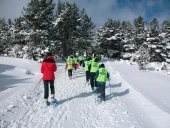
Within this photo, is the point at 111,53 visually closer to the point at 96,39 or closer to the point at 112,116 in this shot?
the point at 96,39

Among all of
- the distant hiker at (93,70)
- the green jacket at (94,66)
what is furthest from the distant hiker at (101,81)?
the green jacket at (94,66)

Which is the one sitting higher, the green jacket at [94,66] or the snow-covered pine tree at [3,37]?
the snow-covered pine tree at [3,37]

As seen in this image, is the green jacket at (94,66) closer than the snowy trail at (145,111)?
No

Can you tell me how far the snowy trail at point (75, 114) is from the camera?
884 centimetres

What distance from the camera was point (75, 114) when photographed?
400 inches

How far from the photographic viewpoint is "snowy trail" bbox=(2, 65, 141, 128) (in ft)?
Answer: 29.0

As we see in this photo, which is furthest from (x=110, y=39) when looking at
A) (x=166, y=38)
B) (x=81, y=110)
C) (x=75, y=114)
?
(x=75, y=114)

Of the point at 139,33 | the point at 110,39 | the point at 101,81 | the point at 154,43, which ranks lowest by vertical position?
the point at 101,81

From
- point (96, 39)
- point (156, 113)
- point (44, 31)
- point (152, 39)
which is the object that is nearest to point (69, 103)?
point (156, 113)

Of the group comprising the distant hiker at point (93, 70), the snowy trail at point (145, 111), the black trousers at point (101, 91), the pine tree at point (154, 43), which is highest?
the pine tree at point (154, 43)

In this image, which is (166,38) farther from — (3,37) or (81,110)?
(81,110)

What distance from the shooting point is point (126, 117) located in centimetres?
1000

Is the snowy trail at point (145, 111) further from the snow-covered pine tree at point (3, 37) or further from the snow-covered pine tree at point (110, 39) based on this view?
the snow-covered pine tree at point (110, 39)

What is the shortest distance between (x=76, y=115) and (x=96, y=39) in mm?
66938
